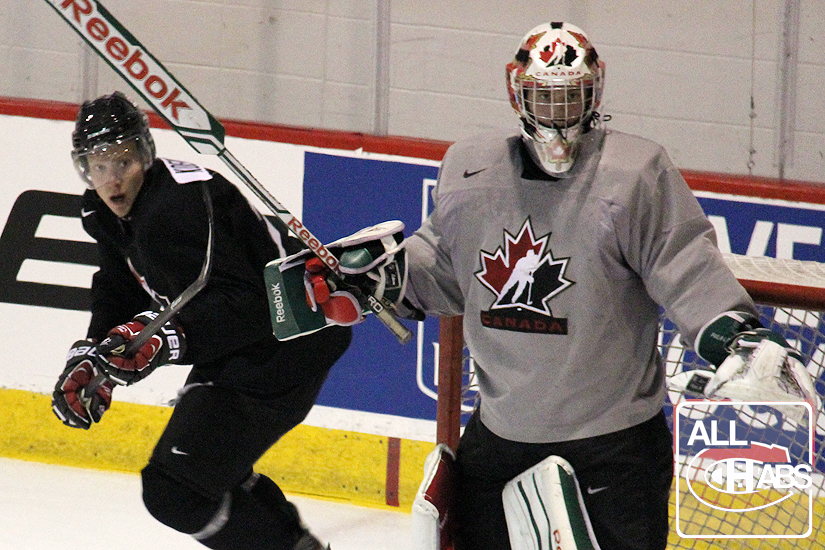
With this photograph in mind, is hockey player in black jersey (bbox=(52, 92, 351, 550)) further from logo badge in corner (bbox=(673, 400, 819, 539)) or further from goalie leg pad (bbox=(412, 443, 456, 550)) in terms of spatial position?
logo badge in corner (bbox=(673, 400, 819, 539))

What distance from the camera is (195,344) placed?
247 cm

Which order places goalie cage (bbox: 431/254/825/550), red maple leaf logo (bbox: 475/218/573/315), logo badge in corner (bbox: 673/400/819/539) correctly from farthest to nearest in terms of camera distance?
logo badge in corner (bbox: 673/400/819/539) → goalie cage (bbox: 431/254/825/550) → red maple leaf logo (bbox: 475/218/573/315)

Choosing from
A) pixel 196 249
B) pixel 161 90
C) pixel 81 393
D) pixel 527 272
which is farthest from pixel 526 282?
pixel 81 393

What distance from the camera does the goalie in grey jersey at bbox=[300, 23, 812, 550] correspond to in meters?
1.76

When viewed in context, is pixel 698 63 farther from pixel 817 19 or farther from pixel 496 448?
pixel 496 448

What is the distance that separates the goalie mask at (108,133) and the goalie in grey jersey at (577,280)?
83 centimetres

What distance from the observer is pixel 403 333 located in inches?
78.5

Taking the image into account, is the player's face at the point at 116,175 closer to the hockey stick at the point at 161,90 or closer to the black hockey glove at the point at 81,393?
the black hockey glove at the point at 81,393

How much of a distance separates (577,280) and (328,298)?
1.48ft

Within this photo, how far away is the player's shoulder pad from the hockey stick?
21.0 inches

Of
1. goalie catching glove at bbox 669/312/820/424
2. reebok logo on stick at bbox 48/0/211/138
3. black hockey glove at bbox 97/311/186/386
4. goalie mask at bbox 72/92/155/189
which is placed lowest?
black hockey glove at bbox 97/311/186/386

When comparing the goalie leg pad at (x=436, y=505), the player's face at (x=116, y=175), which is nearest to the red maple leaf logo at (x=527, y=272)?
the goalie leg pad at (x=436, y=505)

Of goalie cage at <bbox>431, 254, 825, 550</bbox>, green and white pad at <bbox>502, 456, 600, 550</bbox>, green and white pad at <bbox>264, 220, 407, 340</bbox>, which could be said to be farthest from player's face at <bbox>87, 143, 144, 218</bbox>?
green and white pad at <bbox>502, 456, 600, 550</bbox>

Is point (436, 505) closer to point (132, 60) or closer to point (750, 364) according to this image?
point (750, 364)
